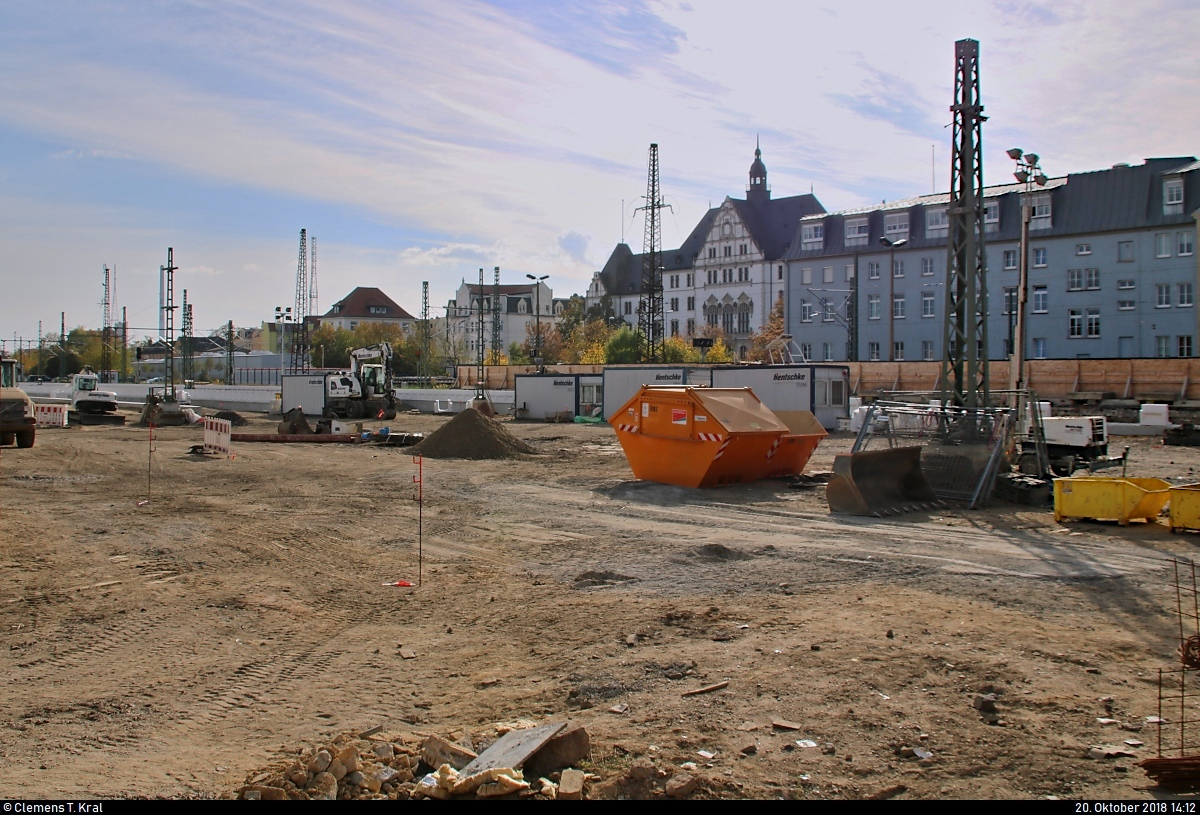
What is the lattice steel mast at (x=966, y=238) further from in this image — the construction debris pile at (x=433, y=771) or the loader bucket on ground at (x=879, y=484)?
the construction debris pile at (x=433, y=771)

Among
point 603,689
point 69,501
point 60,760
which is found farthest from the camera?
point 69,501

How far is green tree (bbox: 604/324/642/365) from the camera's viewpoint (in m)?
83.5

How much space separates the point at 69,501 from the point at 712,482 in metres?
12.7

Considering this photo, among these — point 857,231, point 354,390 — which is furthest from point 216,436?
point 857,231

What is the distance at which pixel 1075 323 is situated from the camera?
192 feet

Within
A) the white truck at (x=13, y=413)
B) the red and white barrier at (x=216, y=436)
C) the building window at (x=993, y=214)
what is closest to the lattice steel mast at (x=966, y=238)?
the red and white barrier at (x=216, y=436)

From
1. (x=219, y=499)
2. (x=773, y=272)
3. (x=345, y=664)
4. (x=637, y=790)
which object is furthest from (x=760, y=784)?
(x=773, y=272)

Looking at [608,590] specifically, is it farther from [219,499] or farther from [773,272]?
[773,272]

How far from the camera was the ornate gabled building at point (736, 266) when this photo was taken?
99125 millimetres

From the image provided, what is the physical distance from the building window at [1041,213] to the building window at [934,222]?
583 centimetres

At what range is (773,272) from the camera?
322 feet

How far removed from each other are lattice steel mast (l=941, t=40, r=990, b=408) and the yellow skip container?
5.14 meters

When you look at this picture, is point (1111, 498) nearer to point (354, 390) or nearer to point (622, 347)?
point (354, 390)

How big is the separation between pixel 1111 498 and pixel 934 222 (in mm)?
54949
